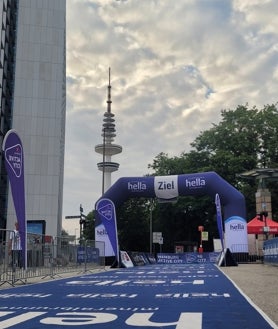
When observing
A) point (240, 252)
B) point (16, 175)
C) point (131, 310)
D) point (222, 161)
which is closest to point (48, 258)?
point (16, 175)

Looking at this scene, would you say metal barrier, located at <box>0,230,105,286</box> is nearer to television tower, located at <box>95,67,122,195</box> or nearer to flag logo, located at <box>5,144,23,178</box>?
flag logo, located at <box>5,144,23,178</box>

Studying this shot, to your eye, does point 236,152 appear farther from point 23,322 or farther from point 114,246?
point 23,322

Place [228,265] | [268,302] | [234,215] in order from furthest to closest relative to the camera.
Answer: [234,215]
[228,265]
[268,302]

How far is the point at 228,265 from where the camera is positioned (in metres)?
27.9

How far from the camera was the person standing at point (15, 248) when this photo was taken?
49.6 feet

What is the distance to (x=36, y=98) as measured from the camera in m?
60.9

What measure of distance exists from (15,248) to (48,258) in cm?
401

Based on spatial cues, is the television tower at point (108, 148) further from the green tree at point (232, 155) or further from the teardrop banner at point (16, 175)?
the teardrop banner at point (16, 175)

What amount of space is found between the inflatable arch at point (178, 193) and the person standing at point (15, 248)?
13.6 m

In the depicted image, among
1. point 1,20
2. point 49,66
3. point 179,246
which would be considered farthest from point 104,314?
point 49,66

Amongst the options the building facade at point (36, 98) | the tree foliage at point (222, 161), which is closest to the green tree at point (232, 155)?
the tree foliage at point (222, 161)

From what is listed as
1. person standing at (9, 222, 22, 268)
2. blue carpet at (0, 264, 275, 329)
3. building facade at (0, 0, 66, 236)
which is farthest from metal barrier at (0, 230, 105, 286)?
building facade at (0, 0, 66, 236)

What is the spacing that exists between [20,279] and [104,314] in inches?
336

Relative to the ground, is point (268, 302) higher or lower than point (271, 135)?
lower
